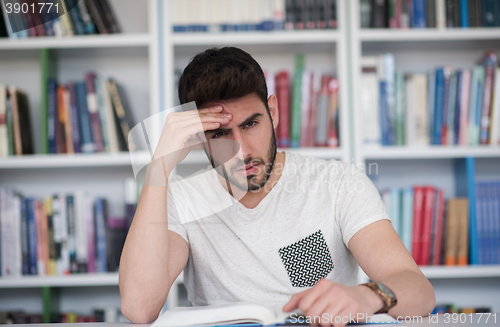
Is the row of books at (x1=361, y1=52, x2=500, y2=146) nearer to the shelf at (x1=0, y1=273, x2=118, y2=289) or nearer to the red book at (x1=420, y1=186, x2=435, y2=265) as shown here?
the red book at (x1=420, y1=186, x2=435, y2=265)

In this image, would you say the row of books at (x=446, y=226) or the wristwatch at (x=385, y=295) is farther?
the row of books at (x=446, y=226)

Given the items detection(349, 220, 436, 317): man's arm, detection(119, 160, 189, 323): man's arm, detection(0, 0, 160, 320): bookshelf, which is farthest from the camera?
detection(0, 0, 160, 320): bookshelf

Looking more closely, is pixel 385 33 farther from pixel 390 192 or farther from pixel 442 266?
pixel 442 266

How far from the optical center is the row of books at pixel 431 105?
150 cm

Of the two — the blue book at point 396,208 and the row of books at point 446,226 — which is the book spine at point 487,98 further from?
the blue book at point 396,208

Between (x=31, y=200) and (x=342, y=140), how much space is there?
1179 millimetres

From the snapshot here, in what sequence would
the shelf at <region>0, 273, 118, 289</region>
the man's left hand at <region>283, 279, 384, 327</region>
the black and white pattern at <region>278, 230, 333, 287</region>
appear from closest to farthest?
1. the man's left hand at <region>283, 279, 384, 327</region>
2. the black and white pattern at <region>278, 230, 333, 287</region>
3. the shelf at <region>0, 273, 118, 289</region>

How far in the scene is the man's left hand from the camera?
1.82ft

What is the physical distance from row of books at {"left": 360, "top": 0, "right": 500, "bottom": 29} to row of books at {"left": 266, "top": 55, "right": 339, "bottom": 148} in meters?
0.31

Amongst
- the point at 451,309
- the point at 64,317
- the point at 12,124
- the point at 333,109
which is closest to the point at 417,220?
the point at 451,309

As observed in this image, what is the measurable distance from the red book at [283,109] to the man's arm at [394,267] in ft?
2.28

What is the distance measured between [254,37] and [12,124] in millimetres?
968

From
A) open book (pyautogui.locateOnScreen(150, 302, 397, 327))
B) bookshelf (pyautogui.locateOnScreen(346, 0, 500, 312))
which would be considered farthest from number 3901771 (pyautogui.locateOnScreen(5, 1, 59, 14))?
bookshelf (pyautogui.locateOnScreen(346, 0, 500, 312))

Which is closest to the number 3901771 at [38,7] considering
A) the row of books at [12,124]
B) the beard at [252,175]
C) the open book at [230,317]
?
the beard at [252,175]
